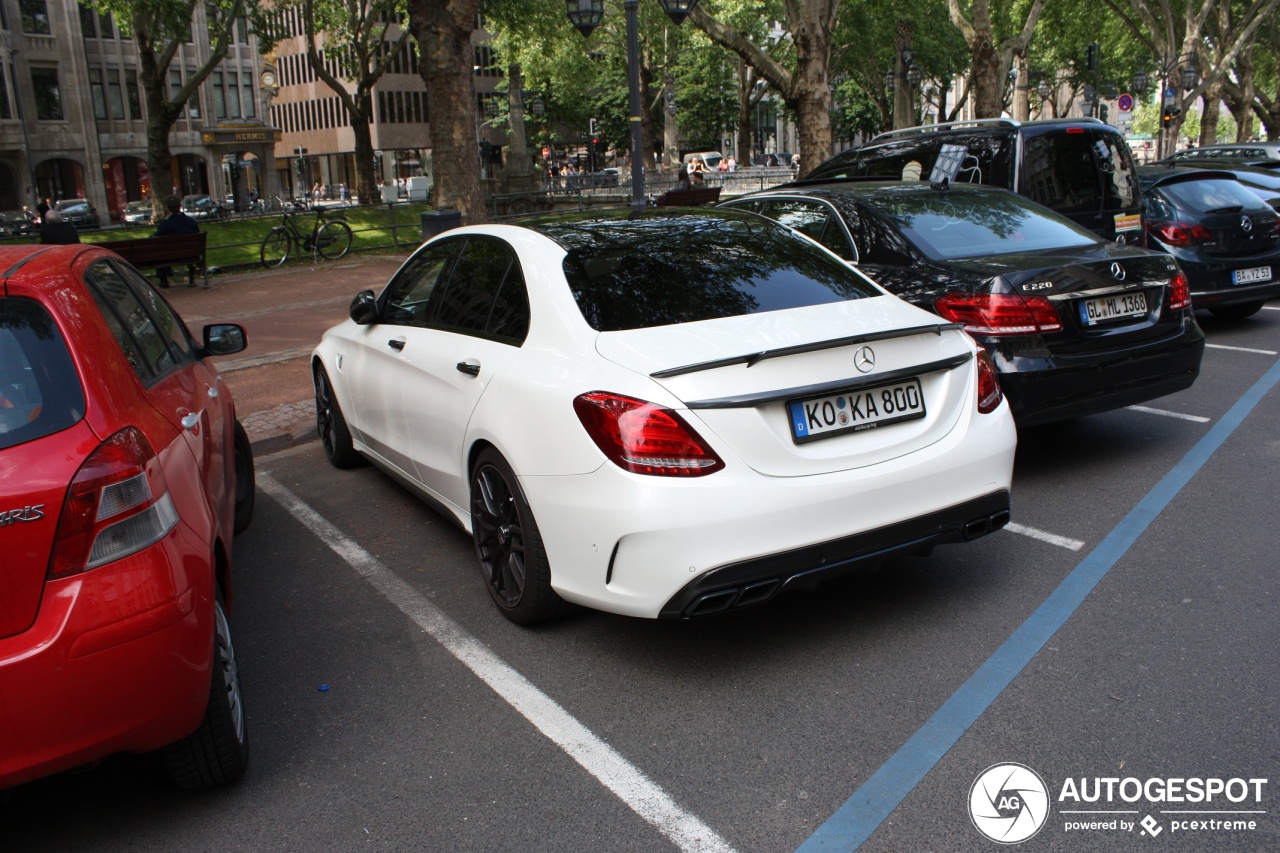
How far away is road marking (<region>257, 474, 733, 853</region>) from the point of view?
3.00 m

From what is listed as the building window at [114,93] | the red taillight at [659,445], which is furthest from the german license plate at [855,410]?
the building window at [114,93]

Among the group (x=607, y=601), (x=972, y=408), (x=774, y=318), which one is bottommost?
(x=607, y=601)

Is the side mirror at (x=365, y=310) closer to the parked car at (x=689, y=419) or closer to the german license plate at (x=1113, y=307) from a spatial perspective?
the parked car at (x=689, y=419)

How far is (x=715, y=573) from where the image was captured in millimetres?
3537

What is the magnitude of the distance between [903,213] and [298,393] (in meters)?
5.17

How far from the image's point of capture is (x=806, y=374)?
12.3ft

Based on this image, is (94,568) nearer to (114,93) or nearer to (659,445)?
(659,445)

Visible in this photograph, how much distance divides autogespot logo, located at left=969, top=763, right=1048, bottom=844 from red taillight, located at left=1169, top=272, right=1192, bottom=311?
151 inches

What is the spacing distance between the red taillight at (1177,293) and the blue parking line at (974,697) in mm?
992

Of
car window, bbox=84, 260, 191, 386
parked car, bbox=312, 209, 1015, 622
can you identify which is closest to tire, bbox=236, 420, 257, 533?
car window, bbox=84, 260, 191, 386

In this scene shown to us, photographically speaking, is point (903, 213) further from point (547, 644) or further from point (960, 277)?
point (547, 644)

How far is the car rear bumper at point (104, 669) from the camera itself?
265cm

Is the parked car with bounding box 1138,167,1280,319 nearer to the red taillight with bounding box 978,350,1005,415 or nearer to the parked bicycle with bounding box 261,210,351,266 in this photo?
the red taillight with bounding box 978,350,1005,415

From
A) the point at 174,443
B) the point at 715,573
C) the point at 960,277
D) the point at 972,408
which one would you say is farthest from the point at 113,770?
the point at 960,277
